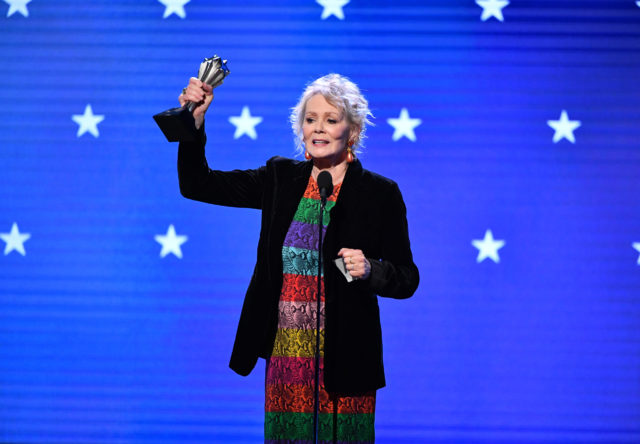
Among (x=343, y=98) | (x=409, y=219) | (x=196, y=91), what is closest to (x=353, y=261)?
(x=343, y=98)

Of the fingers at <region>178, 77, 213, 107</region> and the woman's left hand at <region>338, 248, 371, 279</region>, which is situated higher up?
the fingers at <region>178, 77, 213, 107</region>

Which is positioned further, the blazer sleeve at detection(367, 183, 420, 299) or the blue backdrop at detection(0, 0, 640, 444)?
the blue backdrop at detection(0, 0, 640, 444)

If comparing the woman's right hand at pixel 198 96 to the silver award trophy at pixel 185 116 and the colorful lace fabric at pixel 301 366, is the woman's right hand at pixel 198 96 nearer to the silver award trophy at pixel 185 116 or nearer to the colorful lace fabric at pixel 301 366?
the silver award trophy at pixel 185 116

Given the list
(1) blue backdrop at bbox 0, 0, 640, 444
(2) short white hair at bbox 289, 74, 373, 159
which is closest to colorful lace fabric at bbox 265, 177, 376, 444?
(2) short white hair at bbox 289, 74, 373, 159

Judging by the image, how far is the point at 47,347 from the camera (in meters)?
3.02

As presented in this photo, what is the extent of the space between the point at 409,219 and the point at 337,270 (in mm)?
1303

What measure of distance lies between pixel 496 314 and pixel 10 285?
218cm

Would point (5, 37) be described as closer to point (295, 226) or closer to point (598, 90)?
point (295, 226)

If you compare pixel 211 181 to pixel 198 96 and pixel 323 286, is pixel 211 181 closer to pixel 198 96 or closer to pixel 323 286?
pixel 198 96

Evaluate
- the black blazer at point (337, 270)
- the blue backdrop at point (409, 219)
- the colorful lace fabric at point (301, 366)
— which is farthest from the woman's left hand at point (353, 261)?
the blue backdrop at point (409, 219)

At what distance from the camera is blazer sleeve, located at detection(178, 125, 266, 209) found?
1.79 meters

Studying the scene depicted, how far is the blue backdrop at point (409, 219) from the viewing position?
116 inches

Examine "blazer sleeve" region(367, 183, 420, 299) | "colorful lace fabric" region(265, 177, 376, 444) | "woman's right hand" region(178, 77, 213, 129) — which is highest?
"woman's right hand" region(178, 77, 213, 129)

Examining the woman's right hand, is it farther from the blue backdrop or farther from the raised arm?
the blue backdrop
